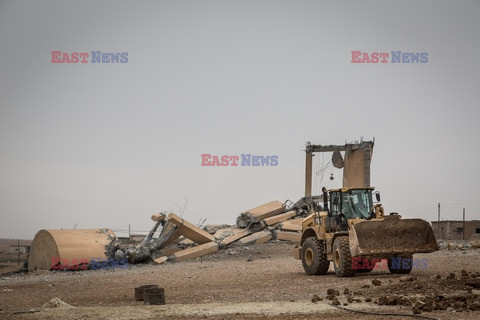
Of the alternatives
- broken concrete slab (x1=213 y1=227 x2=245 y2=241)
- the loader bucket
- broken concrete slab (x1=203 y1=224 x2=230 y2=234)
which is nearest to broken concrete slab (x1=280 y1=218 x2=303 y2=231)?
broken concrete slab (x1=213 y1=227 x2=245 y2=241)

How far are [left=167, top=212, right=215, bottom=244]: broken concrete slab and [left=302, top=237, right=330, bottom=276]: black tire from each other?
891cm

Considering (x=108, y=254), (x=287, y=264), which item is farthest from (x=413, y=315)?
(x=108, y=254)

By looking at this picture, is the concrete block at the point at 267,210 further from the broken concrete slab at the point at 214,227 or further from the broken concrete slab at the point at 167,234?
the broken concrete slab at the point at 167,234

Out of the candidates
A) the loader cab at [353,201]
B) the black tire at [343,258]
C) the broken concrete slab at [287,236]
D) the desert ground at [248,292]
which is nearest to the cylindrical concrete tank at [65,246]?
the desert ground at [248,292]

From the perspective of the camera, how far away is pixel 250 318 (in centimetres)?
1212

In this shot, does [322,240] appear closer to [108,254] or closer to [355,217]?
[355,217]

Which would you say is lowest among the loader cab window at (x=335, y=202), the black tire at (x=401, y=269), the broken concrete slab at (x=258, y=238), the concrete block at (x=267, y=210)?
the broken concrete slab at (x=258, y=238)

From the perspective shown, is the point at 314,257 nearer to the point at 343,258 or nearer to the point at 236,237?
the point at 343,258

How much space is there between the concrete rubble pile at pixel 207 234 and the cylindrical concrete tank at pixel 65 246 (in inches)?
30.6

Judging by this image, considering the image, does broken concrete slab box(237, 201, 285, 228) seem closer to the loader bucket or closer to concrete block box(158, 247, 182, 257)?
concrete block box(158, 247, 182, 257)

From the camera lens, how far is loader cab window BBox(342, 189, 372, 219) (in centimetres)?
1950

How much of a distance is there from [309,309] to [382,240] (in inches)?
213

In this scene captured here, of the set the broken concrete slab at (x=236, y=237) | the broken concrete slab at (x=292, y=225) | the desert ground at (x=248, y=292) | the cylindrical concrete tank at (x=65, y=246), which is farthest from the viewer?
the broken concrete slab at (x=292, y=225)

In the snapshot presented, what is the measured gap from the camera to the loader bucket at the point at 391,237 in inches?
695
